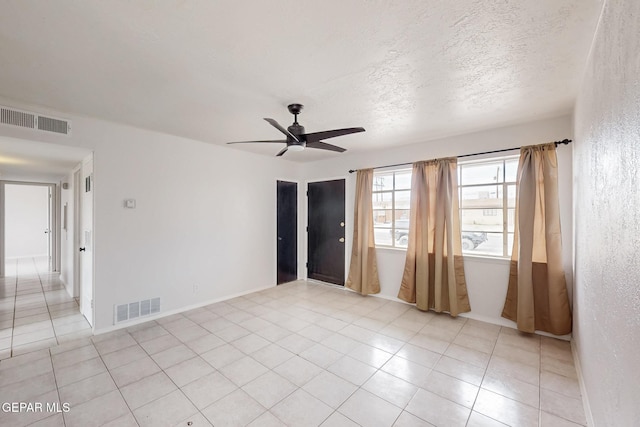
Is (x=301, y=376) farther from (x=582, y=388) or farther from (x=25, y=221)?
(x=25, y=221)

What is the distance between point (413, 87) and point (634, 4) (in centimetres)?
144

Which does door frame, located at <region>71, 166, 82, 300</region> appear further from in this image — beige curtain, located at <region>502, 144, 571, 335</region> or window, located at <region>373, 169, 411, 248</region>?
beige curtain, located at <region>502, 144, 571, 335</region>

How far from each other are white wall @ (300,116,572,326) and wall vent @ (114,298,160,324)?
3193mm

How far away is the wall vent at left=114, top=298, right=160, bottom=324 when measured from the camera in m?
3.35

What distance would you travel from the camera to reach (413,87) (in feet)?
7.79

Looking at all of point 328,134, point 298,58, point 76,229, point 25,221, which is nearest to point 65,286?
point 76,229

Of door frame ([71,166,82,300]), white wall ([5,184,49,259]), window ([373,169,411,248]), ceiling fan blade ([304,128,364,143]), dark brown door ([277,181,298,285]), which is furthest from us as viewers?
white wall ([5,184,49,259])

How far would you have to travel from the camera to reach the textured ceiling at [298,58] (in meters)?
1.49

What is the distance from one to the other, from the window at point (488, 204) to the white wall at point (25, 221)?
35.6ft

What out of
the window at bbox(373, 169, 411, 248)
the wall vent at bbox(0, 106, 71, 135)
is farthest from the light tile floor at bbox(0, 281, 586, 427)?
the wall vent at bbox(0, 106, 71, 135)

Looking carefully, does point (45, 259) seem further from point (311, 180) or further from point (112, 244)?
point (311, 180)

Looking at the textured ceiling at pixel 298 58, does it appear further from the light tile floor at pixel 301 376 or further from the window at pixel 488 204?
the light tile floor at pixel 301 376

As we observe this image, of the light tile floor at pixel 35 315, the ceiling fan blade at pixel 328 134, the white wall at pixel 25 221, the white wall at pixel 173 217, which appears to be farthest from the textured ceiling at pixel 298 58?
the white wall at pixel 25 221

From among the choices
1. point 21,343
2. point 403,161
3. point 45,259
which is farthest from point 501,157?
point 45,259
